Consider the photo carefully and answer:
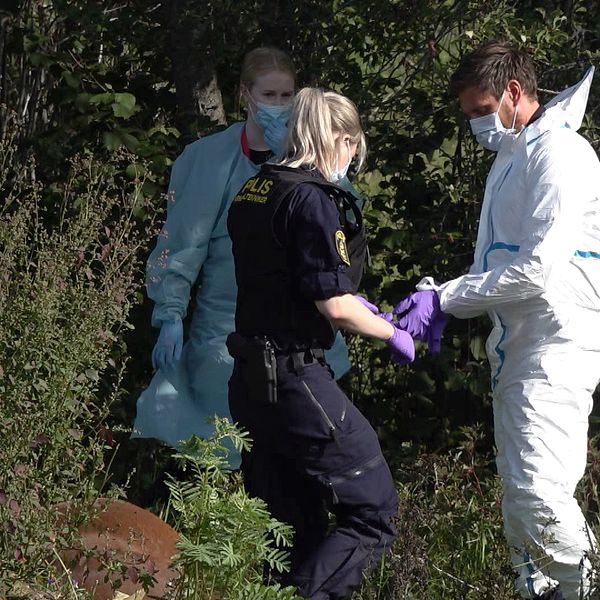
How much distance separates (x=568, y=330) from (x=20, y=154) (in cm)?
298

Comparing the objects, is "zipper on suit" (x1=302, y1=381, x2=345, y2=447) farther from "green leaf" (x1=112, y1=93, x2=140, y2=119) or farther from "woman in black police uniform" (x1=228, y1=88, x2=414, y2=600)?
"green leaf" (x1=112, y1=93, x2=140, y2=119)

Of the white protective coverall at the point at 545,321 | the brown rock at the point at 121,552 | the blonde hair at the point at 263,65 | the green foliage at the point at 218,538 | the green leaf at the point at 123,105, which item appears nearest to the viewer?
the green foliage at the point at 218,538

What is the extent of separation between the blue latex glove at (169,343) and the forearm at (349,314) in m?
0.97

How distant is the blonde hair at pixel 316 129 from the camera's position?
12.4 feet

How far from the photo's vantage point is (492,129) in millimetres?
4168

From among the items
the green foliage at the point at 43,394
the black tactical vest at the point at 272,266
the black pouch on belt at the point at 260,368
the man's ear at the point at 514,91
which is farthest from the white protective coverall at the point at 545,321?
the green foliage at the point at 43,394

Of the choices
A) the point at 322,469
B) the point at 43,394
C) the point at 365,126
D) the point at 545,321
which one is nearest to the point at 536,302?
the point at 545,321

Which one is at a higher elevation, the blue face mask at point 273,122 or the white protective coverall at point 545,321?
the blue face mask at point 273,122

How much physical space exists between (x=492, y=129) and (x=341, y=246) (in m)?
0.81

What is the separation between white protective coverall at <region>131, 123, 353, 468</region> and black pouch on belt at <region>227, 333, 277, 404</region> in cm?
77

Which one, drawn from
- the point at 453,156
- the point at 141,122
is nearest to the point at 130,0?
the point at 141,122

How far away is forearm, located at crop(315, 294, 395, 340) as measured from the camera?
3.66 meters

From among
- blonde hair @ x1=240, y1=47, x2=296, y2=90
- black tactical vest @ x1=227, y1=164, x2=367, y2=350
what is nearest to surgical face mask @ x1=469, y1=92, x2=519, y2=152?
black tactical vest @ x1=227, y1=164, x2=367, y2=350

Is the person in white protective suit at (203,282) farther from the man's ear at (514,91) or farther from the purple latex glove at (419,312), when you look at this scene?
the man's ear at (514,91)
